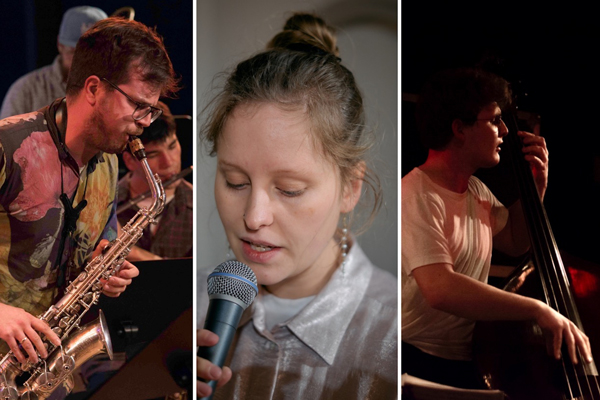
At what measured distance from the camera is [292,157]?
8.17 feet

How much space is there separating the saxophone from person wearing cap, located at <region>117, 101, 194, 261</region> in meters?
0.03

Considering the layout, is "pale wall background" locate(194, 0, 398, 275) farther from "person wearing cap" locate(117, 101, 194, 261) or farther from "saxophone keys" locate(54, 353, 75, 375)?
"saxophone keys" locate(54, 353, 75, 375)

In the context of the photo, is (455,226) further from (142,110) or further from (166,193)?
(142,110)

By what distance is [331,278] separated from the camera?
8.48 feet

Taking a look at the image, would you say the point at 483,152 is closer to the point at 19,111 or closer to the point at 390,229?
the point at 390,229

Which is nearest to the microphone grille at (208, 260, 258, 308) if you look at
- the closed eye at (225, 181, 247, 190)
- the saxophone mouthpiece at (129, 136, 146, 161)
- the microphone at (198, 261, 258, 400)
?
the microphone at (198, 261, 258, 400)

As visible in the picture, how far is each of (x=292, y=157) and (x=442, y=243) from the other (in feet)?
2.19

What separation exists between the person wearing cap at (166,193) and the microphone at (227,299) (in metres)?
0.24

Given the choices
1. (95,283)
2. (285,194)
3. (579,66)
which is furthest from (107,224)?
(579,66)

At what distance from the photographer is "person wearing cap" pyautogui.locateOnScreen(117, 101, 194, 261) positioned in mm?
2518

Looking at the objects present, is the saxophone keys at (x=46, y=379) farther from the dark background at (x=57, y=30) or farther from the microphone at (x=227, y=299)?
the dark background at (x=57, y=30)

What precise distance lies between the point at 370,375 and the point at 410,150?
90 cm

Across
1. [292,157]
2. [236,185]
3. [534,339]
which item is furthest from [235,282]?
[534,339]

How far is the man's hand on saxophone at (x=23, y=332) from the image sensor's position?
7.68 ft
